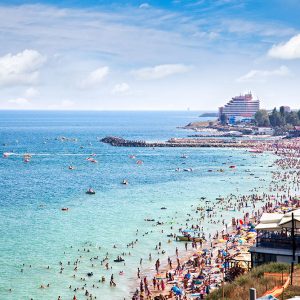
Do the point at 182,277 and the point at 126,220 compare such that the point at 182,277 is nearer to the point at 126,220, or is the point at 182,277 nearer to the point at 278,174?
the point at 126,220

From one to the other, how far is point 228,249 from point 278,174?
47.8m

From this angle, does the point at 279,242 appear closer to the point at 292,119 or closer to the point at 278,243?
the point at 278,243

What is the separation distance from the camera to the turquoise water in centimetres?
3825

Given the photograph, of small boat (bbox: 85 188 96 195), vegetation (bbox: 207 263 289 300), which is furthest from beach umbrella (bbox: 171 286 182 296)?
small boat (bbox: 85 188 96 195)

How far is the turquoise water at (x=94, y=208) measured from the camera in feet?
125

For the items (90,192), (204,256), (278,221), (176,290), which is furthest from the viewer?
(90,192)

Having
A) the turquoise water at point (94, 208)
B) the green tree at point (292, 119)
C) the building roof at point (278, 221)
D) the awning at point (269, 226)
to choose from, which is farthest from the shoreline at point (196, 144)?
the awning at point (269, 226)

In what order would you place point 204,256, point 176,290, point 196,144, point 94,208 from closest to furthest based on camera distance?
point 176,290, point 204,256, point 94,208, point 196,144

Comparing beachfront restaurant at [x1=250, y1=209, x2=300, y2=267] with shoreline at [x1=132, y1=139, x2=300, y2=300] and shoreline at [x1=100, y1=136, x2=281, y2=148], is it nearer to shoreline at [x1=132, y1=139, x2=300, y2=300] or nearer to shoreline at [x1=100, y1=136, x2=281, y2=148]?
shoreline at [x1=132, y1=139, x2=300, y2=300]

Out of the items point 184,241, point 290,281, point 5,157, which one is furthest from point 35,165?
point 290,281

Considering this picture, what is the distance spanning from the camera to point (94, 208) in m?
62.0

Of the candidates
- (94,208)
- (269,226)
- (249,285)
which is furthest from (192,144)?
(249,285)

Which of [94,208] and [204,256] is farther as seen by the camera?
[94,208]

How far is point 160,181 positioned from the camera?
84250 mm
